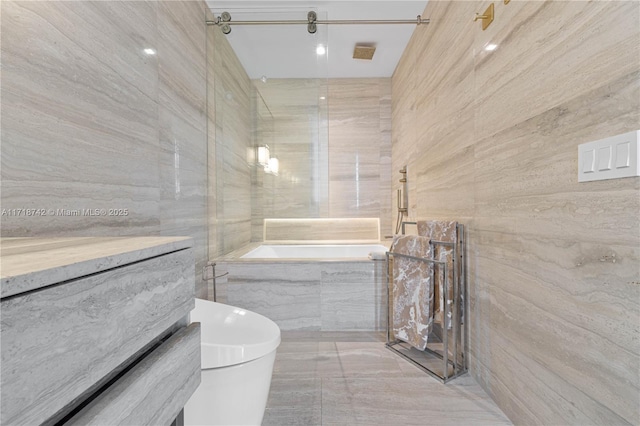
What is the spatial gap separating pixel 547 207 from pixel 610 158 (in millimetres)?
303

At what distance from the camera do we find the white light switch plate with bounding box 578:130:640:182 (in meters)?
0.81

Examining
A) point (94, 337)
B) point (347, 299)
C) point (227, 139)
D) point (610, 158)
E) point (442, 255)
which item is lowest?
point (347, 299)

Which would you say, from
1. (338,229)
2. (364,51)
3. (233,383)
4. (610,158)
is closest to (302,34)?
(364,51)

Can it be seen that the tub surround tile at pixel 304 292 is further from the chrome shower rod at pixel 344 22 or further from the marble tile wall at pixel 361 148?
the chrome shower rod at pixel 344 22

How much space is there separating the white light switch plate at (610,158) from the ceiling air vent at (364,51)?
244 cm

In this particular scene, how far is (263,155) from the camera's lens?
2.83m

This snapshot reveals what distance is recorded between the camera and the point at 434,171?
7.51ft

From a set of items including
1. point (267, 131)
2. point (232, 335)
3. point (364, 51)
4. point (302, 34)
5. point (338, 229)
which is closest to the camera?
point (232, 335)

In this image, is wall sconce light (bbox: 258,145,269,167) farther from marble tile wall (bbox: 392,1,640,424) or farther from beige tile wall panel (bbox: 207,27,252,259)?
marble tile wall (bbox: 392,1,640,424)

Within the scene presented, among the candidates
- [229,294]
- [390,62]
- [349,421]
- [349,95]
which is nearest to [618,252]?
[349,421]

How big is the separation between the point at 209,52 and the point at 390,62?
6.38ft

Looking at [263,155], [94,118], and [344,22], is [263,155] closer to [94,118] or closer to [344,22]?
[344,22]

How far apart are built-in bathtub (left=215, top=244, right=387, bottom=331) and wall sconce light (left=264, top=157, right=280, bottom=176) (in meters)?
0.90

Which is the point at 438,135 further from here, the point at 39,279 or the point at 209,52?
the point at 39,279
